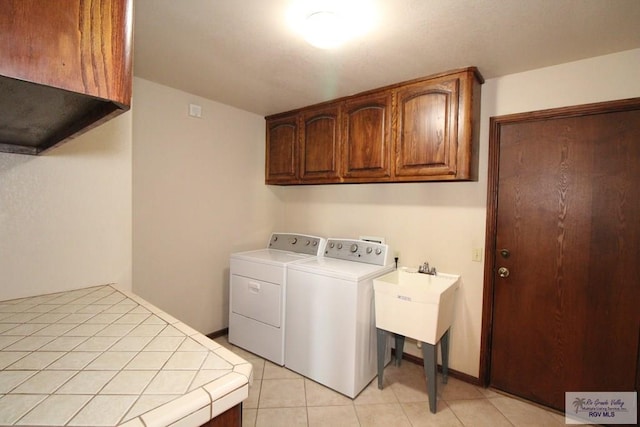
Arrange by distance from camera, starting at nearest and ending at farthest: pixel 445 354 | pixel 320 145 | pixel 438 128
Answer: pixel 438 128 < pixel 445 354 < pixel 320 145

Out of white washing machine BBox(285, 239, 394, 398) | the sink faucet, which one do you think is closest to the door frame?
the sink faucet

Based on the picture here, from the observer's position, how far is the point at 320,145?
2717 mm

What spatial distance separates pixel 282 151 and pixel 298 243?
96cm

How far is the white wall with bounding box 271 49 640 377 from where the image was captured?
71.4 inches

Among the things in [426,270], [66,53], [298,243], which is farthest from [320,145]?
[66,53]

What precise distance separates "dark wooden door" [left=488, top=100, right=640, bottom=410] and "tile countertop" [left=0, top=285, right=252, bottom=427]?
2.06 m

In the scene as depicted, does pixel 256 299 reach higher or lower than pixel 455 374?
higher

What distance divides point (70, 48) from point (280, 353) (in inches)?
94.1

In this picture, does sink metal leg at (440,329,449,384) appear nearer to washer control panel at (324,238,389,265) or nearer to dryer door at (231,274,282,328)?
washer control panel at (324,238,389,265)

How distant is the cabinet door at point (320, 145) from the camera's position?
2613mm

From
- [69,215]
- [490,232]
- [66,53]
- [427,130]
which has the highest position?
[427,130]

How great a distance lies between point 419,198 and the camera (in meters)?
2.49

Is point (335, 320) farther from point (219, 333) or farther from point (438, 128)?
point (438, 128)

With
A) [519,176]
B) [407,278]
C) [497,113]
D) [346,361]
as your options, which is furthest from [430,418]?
[497,113]
